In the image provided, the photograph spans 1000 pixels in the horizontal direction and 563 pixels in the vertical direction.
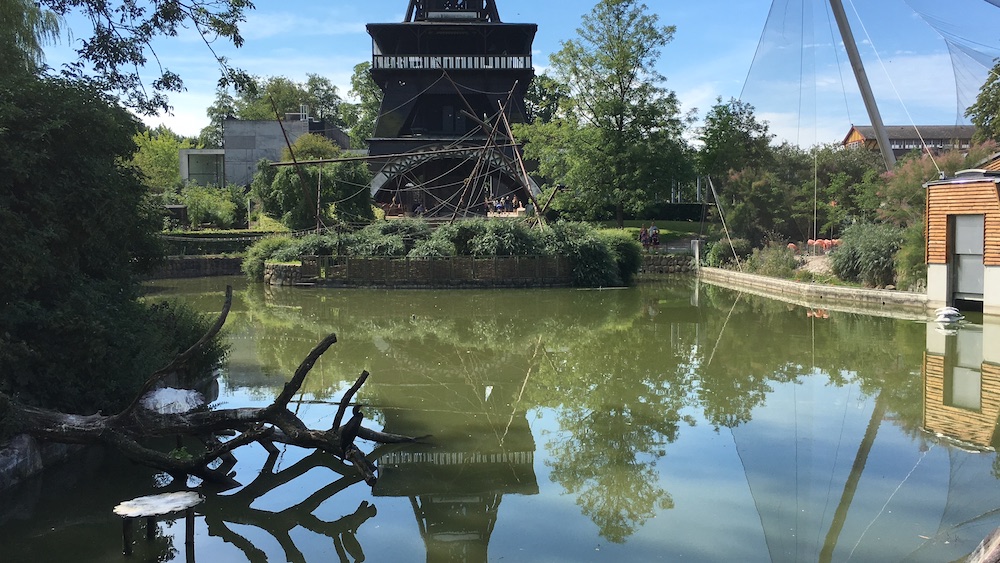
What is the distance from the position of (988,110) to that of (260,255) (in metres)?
23.5

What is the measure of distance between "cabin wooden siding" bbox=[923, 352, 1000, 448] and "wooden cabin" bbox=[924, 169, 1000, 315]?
5.63m

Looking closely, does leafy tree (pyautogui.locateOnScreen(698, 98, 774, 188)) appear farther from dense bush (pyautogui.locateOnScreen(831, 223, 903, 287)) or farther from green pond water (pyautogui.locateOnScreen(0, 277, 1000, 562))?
green pond water (pyautogui.locateOnScreen(0, 277, 1000, 562))

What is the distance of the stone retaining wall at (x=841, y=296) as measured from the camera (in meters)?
18.6

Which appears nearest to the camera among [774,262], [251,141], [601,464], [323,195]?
[601,464]

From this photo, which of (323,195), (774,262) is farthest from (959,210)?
Result: (323,195)

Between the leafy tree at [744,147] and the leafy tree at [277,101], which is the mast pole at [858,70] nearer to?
the leafy tree at [744,147]

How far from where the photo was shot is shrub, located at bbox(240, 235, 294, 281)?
29.5m

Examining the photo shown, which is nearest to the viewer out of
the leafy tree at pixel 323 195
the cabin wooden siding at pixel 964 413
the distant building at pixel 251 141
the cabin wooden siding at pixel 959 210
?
the cabin wooden siding at pixel 964 413

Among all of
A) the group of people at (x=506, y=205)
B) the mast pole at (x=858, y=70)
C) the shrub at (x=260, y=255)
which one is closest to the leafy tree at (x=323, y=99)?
the group of people at (x=506, y=205)

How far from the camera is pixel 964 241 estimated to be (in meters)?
17.2

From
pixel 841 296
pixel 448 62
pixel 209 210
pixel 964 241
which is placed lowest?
pixel 841 296

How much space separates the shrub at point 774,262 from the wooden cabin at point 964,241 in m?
7.16

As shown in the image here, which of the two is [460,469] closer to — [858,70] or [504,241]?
[858,70]

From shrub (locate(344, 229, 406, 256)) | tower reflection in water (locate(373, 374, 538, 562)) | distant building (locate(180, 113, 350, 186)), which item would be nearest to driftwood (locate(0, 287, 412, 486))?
tower reflection in water (locate(373, 374, 538, 562))
